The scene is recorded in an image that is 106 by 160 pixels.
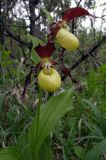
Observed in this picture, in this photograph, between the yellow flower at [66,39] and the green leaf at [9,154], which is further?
the yellow flower at [66,39]

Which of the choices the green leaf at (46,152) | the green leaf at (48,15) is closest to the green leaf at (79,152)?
the green leaf at (46,152)

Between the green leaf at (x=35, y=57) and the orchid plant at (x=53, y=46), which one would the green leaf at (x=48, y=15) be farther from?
the green leaf at (x=35, y=57)

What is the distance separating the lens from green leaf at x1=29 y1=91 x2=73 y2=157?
138 centimetres

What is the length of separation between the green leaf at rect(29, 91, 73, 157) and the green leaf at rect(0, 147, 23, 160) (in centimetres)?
9

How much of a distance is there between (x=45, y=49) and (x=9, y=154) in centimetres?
47

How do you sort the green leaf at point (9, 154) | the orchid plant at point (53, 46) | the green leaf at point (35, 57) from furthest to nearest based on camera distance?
1. the green leaf at point (35, 57)
2. the orchid plant at point (53, 46)
3. the green leaf at point (9, 154)

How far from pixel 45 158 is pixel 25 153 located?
9cm

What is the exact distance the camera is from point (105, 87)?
1.90 metres

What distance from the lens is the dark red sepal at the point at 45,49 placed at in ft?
4.84

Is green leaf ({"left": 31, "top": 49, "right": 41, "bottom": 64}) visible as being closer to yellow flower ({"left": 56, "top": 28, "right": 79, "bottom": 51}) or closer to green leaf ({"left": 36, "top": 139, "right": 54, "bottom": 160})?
yellow flower ({"left": 56, "top": 28, "right": 79, "bottom": 51})

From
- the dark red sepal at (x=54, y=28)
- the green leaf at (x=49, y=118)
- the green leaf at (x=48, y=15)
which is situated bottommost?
the green leaf at (x=49, y=118)

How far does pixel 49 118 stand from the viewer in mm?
1397

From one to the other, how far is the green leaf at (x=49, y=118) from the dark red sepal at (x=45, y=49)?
22 centimetres

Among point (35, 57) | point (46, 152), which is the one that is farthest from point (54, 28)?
point (46, 152)
